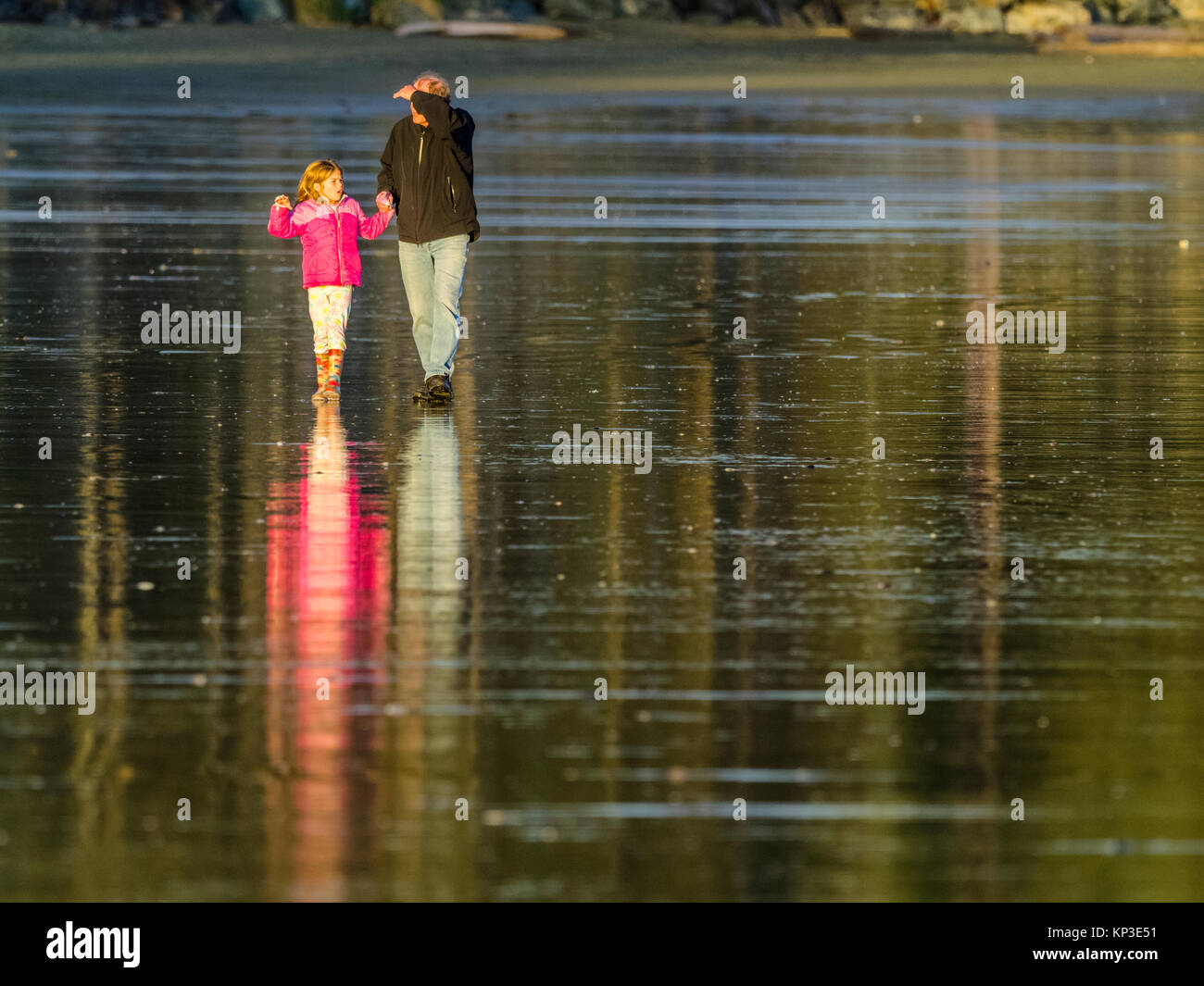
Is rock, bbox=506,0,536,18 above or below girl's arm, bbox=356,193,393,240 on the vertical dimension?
above

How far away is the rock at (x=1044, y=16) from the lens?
8431cm

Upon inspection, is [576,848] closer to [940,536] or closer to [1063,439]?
[940,536]

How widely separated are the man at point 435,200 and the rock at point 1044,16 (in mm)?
69187

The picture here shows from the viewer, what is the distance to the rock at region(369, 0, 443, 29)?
246 feet

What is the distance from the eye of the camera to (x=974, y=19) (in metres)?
84.1

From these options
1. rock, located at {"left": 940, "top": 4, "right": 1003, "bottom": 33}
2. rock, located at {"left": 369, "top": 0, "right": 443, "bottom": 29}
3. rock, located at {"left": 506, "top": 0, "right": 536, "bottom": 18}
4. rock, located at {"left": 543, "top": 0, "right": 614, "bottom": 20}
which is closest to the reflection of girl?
rock, located at {"left": 369, "top": 0, "right": 443, "bottom": 29}

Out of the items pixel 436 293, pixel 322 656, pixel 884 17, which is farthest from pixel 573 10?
pixel 322 656

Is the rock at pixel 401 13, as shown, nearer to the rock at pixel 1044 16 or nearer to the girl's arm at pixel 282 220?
the rock at pixel 1044 16

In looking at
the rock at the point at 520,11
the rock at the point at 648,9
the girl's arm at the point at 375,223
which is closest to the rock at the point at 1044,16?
the rock at the point at 648,9

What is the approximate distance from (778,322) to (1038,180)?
617 inches

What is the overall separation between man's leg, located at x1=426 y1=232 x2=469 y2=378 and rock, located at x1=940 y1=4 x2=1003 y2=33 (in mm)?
68201

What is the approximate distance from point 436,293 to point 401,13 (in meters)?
60.3

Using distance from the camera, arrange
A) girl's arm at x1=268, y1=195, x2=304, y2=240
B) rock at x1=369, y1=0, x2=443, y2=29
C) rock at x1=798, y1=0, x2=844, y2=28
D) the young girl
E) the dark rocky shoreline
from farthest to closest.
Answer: rock at x1=798, y1=0, x2=844, y2=28, rock at x1=369, y1=0, x2=443, y2=29, the dark rocky shoreline, the young girl, girl's arm at x1=268, y1=195, x2=304, y2=240

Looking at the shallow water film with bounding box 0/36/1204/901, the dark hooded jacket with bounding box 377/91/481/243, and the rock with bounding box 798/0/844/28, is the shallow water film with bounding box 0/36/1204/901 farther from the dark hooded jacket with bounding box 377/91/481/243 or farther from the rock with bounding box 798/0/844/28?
the rock with bounding box 798/0/844/28
